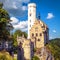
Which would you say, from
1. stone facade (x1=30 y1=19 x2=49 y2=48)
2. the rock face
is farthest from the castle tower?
the rock face

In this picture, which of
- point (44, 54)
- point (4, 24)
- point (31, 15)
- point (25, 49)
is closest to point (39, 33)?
point (44, 54)

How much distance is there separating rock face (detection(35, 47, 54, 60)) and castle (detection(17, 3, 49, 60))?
7.69 ft

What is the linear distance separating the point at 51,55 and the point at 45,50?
14.8ft

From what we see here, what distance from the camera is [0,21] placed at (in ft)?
196

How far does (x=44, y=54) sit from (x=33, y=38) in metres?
8.41

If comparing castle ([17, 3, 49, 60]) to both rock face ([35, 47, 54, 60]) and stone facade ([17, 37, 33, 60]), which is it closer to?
stone facade ([17, 37, 33, 60])

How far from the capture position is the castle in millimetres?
82938

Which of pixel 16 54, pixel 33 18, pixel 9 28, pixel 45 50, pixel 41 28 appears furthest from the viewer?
pixel 33 18

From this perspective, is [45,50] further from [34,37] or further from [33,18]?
[33,18]

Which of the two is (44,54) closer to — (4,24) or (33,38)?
(33,38)

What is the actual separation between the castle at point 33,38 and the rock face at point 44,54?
2.34 meters

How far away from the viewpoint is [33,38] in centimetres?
9819

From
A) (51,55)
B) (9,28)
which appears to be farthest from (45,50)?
(9,28)

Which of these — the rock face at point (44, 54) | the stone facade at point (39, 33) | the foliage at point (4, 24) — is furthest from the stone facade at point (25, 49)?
the foliage at point (4, 24)
